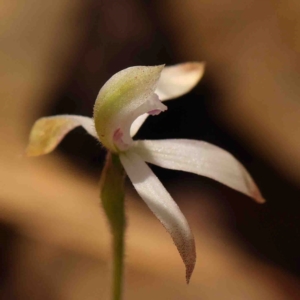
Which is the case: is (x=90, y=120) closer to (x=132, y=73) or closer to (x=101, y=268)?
(x=132, y=73)

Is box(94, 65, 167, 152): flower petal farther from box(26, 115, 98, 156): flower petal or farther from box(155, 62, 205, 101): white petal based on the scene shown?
box(155, 62, 205, 101): white petal

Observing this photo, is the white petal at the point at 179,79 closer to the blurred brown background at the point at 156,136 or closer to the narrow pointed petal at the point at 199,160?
the narrow pointed petal at the point at 199,160

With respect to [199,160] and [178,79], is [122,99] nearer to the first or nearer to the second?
[199,160]

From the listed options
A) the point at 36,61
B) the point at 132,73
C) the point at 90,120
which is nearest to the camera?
the point at 132,73

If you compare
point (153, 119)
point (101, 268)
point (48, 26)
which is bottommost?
point (101, 268)

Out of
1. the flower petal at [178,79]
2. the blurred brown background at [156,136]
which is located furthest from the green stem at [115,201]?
the blurred brown background at [156,136]

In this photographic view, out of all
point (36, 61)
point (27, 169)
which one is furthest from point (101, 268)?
point (36, 61)

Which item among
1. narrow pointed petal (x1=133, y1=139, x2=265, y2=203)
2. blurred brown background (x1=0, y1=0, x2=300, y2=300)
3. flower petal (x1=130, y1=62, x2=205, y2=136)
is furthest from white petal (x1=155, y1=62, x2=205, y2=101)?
blurred brown background (x1=0, y1=0, x2=300, y2=300)
